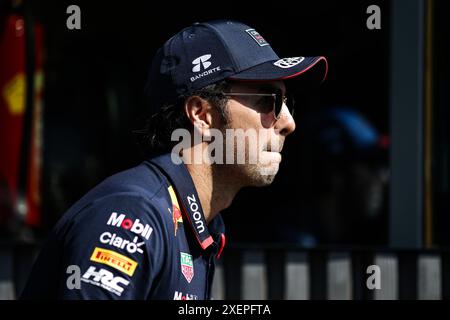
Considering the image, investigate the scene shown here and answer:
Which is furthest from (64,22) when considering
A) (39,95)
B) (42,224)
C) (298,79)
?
(298,79)

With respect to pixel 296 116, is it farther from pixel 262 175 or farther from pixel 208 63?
pixel 208 63

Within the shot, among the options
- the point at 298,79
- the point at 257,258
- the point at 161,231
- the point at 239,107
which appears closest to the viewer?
the point at 161,231

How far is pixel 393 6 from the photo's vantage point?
5125 millimetres

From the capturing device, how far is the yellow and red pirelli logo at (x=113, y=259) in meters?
1.99

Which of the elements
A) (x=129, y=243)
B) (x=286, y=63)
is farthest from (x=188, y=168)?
(x=129, y=243)

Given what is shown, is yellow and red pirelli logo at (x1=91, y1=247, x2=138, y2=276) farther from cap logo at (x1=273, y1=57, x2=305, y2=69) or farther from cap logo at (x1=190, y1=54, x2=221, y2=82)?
cap logo at (x1=273, y1=57, x2=305, y2=69)

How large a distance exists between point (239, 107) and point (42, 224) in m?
3.71

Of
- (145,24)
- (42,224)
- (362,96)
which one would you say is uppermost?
(145,24)

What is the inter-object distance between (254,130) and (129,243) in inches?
27.9

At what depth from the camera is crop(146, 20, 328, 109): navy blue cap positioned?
2480 millimetres

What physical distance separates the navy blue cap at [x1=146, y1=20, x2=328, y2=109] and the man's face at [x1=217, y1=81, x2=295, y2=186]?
0.20 feet

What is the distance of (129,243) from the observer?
2.03m

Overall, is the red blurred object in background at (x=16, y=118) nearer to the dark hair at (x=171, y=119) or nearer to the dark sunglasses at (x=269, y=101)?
the dark hair at (x=171, y=119)
